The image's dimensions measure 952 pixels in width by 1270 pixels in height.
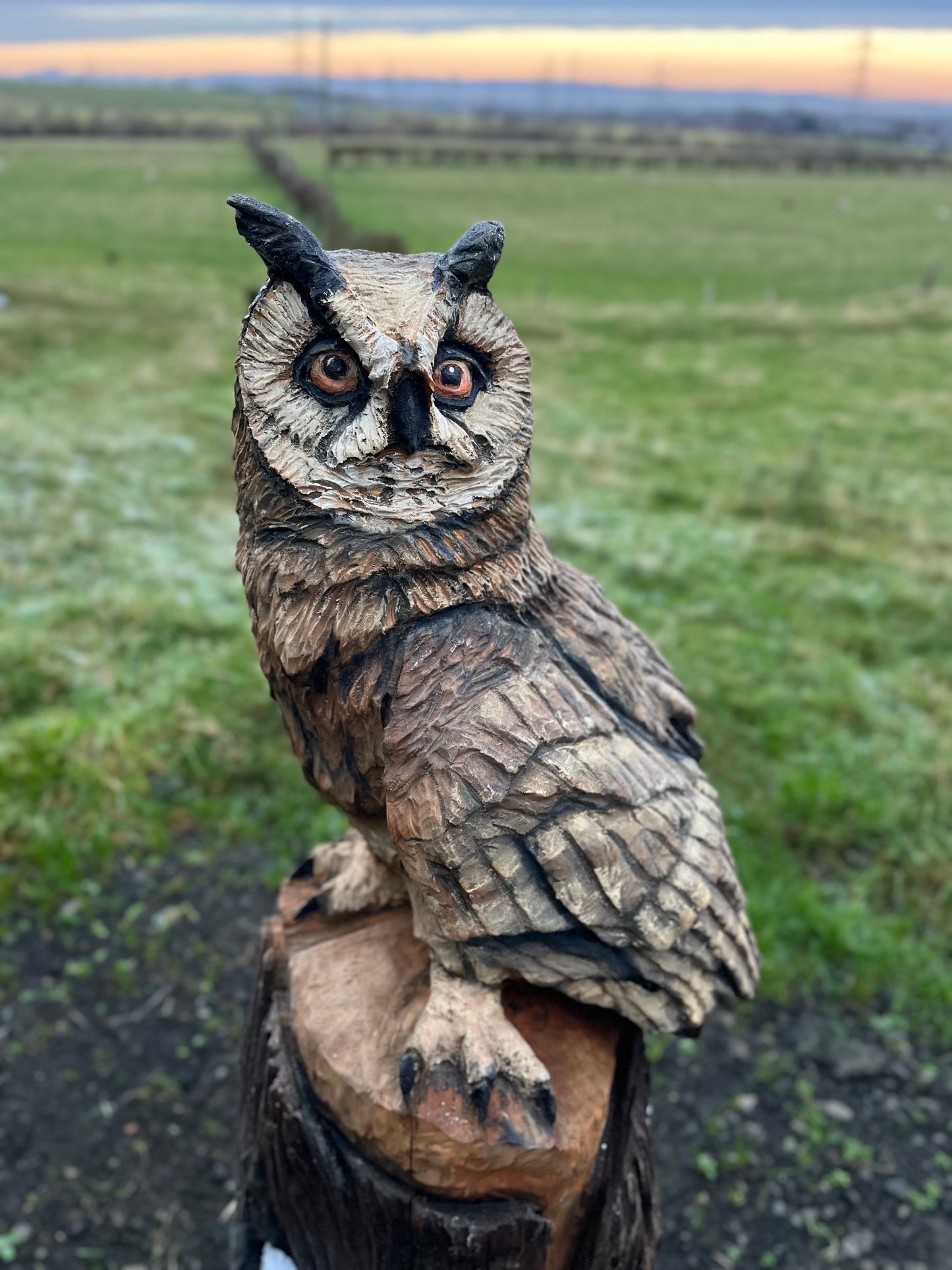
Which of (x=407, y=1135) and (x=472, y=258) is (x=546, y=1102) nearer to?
(x=407, y=1135)

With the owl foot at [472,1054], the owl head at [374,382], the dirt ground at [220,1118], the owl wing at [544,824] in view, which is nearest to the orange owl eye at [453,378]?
the owl head at [374,382]

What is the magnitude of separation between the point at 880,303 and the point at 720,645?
1453 centimetres

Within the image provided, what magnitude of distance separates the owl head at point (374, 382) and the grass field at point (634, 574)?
307 centimetres

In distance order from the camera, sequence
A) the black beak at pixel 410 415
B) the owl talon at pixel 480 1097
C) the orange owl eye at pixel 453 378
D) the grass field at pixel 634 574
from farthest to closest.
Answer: the grass field at pixel 634 574
the owl talon at pixel 480 1097
the orange owl eye at pixel 453 378
the black beak at pixel 410 415

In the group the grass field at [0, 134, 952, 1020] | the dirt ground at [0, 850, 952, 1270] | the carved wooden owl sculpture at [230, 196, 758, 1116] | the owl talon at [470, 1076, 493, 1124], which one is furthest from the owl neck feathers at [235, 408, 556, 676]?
the grass field at [0, 134, 952, 1020]

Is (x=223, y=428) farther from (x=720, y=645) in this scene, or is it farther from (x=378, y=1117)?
(x=378, y=1117)

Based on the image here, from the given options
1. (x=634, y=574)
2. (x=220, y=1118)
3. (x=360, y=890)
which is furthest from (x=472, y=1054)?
(x=634, y=574)

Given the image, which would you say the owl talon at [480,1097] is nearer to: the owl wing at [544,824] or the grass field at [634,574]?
the owl wing at [544,824]

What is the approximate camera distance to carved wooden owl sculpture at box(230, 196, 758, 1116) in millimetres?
1746

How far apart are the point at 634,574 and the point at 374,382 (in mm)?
5508

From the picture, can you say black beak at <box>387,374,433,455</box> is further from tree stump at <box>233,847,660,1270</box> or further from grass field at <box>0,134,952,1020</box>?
grass field at <box>0,134,952,1020</box>

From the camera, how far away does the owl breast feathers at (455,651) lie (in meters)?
1.74

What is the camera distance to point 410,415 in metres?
1.68

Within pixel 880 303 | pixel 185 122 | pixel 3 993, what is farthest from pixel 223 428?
pixel 185 122
